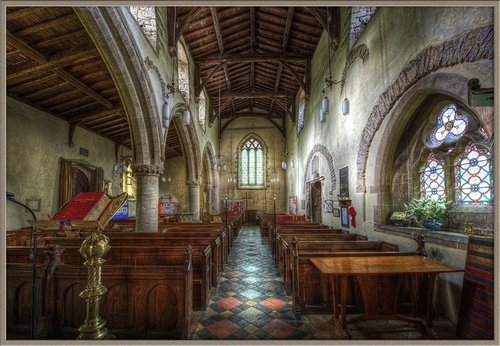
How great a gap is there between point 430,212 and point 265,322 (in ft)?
9.70

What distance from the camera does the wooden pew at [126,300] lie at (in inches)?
112

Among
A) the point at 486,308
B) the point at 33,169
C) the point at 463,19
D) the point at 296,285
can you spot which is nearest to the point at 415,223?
the point at 486,308

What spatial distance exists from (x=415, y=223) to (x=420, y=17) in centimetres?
324

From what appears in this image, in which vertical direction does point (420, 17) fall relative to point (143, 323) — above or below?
above

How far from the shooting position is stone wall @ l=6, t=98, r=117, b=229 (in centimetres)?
669

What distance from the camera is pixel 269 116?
1848 cm

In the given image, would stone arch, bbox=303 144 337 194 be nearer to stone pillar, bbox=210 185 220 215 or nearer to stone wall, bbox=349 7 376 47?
stone wall, bbox=349 7 376 47

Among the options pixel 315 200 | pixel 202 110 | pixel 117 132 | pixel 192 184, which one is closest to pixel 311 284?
pixel 315 200

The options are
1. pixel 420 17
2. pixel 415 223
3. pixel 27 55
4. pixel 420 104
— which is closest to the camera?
pixel 420 17

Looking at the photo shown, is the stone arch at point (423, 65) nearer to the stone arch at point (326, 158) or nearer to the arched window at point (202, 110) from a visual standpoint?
the stone arch at point (326, 158)

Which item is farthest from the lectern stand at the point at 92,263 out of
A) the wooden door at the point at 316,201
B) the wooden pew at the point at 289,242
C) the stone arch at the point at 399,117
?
the wooden door at the point at 316,201

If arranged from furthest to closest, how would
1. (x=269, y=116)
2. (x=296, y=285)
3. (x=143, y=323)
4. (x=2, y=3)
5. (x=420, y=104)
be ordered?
(x=269, y=116) → (x=420, y=104) → (x=296, y=285) → (x=143, y=323) → (x=2, y=3)

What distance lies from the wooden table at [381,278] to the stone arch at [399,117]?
5.82ft

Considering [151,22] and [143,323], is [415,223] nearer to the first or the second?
[143,323]
